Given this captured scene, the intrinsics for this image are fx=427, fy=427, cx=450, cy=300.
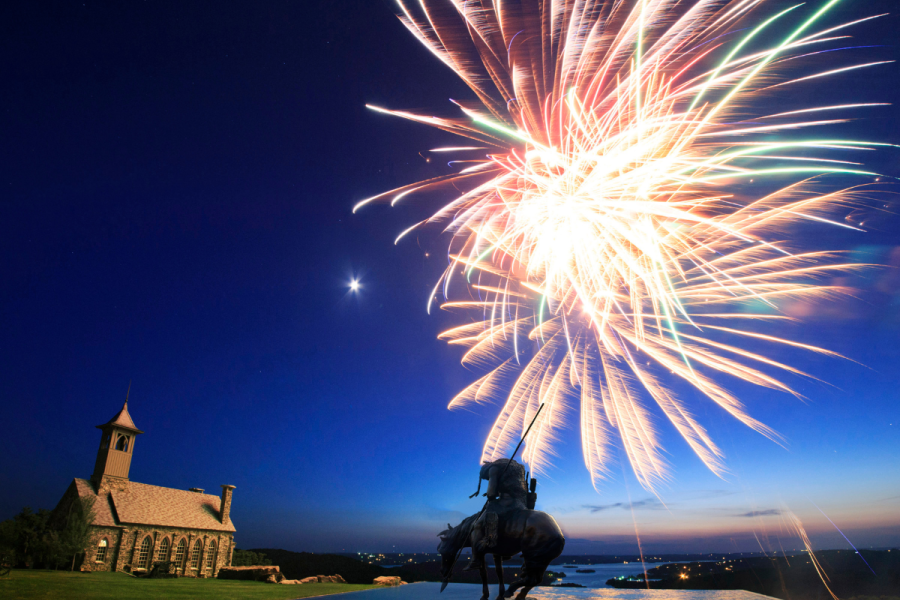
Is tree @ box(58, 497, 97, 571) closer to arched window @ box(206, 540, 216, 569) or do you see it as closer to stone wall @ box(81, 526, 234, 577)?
stone wall @ box(81, 526, 234, 577)

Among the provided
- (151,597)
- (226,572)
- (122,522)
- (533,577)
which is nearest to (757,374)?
(533,577)

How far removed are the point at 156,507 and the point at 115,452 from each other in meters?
6.54

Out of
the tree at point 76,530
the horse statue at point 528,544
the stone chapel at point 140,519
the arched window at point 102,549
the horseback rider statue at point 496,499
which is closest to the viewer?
the horse statue at point 528,544

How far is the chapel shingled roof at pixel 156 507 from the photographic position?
3594cm

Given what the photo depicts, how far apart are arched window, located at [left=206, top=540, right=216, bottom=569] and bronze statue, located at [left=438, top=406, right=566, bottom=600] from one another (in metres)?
42.3

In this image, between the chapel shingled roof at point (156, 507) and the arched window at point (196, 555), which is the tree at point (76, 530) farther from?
the arched window at point (196, 555)

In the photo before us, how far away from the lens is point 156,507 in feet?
131

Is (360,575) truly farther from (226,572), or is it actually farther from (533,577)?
(533,577)

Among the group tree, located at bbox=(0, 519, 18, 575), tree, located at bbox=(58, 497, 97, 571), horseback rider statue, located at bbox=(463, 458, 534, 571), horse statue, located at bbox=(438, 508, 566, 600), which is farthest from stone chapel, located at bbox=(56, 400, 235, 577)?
horse statue, located at bbox=(438, 508, 566, 600)

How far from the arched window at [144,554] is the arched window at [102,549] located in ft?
8.68

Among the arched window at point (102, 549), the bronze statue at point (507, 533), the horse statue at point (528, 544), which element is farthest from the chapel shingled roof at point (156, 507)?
the horse statue at point (528, 544)

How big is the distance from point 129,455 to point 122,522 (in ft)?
26.6

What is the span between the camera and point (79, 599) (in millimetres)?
14516

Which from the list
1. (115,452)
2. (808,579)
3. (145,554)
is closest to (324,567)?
(145,554)
